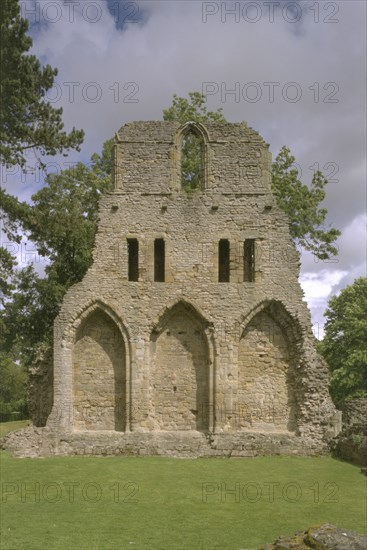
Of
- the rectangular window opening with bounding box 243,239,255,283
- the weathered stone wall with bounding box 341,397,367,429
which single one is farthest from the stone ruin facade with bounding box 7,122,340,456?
the weathered stone wall with bounding box 341,397,367,429

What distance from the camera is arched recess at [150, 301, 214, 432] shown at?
16297 millimetres

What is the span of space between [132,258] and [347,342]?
16430 mm

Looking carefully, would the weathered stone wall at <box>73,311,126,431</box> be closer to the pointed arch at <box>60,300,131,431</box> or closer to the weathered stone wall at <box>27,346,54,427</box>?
the pointed arch at <box>60,300,131,431</box>

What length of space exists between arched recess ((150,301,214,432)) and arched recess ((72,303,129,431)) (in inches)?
40.8

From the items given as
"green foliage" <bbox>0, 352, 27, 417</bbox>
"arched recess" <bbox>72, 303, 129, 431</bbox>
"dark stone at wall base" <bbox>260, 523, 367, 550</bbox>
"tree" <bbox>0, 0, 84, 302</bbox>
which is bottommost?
"green foliage" <bbox>0, 352, 27, 417</bbox>

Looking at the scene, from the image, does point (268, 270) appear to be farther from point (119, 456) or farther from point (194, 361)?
point (119, 456)

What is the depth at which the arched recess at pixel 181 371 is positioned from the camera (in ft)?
53.5

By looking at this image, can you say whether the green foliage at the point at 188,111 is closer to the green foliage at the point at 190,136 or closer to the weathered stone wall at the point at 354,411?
the green foliage at the point at 190,136

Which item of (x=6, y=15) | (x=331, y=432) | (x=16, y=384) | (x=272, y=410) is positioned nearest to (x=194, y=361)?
(x=272, y=410)

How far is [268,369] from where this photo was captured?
1653 cm

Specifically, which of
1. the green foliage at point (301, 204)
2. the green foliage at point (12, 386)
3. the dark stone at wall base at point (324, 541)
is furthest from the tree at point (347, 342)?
the green foliage at point (12, 386)

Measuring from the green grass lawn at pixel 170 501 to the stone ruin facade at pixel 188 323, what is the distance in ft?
5.63

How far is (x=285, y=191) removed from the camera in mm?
25125

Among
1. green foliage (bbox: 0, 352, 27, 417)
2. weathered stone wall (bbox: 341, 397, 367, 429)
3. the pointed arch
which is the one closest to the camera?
the pointed arch
